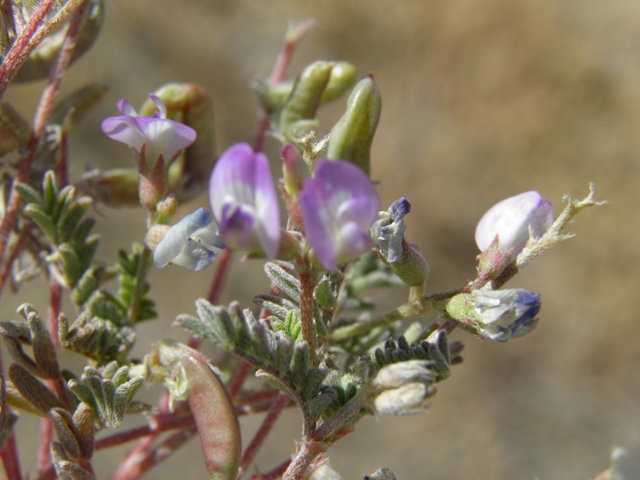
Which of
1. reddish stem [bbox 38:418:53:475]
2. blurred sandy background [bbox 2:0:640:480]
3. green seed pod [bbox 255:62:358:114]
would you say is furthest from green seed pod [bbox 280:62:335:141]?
blurred sandy background [bbox 2:0:640:480]

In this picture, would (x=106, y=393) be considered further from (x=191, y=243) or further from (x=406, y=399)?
(x=406, y=399)


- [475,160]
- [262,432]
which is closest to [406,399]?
[262,432]

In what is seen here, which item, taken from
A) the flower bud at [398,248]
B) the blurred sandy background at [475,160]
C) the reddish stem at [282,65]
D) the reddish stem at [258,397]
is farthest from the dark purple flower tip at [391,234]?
the blurred sandy background at [475,160]

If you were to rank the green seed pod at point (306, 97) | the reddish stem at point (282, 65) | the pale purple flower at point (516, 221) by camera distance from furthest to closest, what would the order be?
the reddish stem at point (282, 65)
the green seed pod at point (306, 97)
the pale purple flower at point (516, 221)

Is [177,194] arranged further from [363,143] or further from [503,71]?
[503,71]

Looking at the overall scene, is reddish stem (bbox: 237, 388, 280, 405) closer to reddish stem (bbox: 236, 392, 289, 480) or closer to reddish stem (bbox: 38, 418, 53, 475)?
reddish stem (bbox: 236, 392, 289, 480)

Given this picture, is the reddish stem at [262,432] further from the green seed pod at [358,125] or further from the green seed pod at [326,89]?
the green seed pod at [326,89]

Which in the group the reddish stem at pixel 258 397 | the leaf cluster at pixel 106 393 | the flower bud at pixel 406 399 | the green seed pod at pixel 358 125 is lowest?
the reddish stem at pixel 258 397
